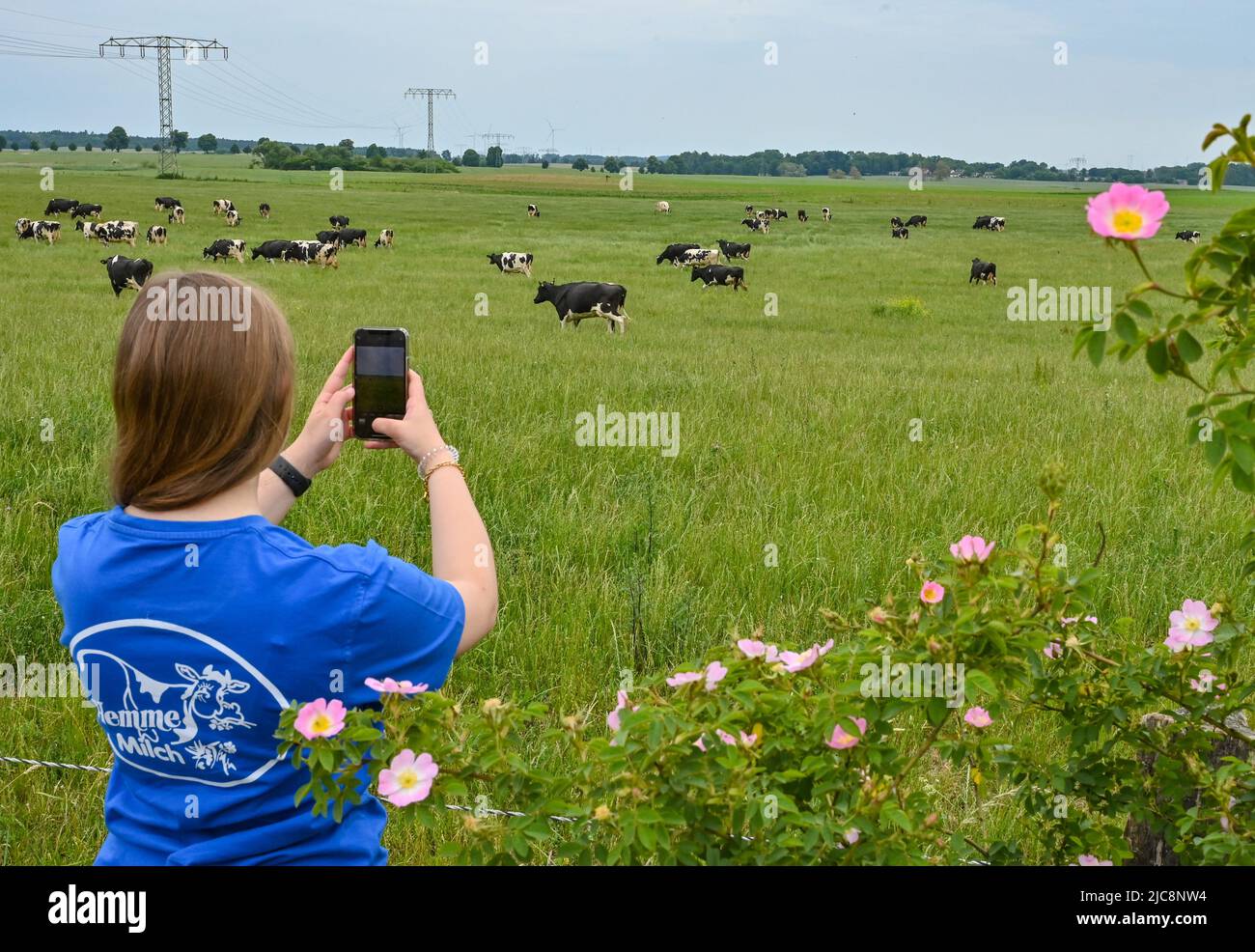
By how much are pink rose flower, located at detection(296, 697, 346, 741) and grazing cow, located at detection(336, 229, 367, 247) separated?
3285 cm

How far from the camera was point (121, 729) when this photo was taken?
1.97m

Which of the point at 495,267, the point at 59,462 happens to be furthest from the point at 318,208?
the point at 59,462

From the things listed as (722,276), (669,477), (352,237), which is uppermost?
(352,237)

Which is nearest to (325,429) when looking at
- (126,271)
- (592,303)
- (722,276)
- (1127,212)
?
(1127,212)

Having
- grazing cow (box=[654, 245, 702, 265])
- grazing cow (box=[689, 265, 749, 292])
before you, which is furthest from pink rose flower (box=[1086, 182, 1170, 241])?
grazing cow (box=[654, 245, 702, 265])

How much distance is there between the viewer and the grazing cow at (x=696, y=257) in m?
29.9

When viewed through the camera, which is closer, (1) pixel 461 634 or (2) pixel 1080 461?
(1) pixel 461 634

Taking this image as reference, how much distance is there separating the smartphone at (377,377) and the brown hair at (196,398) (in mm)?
259

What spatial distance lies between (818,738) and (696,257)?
28.9 meters

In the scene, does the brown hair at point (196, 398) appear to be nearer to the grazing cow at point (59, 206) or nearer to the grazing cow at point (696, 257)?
the grazing cow at point (696, 257)

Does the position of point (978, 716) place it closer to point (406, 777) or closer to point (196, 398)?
point (406, 777)

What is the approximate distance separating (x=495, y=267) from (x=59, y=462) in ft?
66.8

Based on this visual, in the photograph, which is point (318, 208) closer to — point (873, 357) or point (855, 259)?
point (855, 259)

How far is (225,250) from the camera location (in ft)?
89.2
